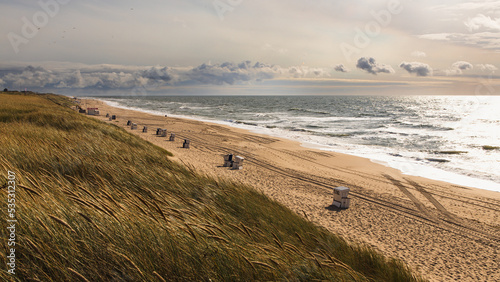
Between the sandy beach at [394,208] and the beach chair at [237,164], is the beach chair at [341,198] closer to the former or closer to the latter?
the sandy beach at [394,208]

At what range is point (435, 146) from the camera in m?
24.0

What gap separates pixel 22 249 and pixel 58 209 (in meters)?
0.50

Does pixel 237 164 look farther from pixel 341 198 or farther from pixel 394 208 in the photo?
pixel 394 208

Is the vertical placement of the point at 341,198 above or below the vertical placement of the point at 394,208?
above

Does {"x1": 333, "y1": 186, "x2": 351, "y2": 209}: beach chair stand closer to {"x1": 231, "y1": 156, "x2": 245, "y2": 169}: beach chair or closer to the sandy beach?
the sandy beach

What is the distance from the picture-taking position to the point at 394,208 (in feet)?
33.1

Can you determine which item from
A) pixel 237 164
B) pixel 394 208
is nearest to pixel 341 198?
pixel 394 208

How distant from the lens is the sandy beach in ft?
22.7

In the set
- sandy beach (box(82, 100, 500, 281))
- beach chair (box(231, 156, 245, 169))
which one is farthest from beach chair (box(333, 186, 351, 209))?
beach chair (box(231, 156, 245, 169))

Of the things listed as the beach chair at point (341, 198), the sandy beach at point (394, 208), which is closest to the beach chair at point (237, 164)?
the sandy beach at point (394, 208)

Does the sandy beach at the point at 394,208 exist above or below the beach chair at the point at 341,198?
below

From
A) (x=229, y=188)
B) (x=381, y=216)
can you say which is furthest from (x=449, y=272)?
(x=229, y=188)

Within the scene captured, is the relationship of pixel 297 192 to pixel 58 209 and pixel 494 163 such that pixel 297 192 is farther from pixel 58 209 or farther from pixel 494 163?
pixel 494 163

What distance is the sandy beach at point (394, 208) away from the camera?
22.7 feet
